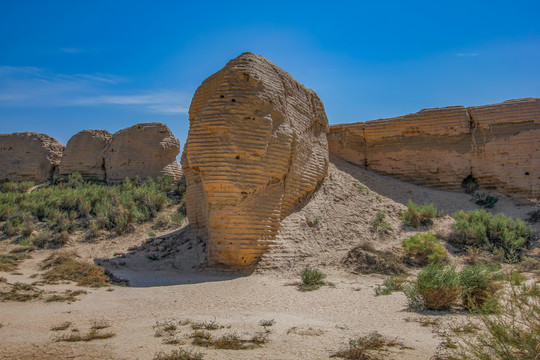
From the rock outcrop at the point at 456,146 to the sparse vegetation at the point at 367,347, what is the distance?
940cm

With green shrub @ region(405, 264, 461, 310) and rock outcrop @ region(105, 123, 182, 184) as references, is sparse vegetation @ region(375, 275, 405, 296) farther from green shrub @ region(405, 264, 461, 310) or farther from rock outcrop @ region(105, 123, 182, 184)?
rock outcrop @ region(105, 123, 182, 184)

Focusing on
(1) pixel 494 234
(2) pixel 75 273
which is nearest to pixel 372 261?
(1) pixel 494 234

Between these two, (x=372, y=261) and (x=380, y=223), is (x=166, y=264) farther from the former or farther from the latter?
(x=380, y=223)

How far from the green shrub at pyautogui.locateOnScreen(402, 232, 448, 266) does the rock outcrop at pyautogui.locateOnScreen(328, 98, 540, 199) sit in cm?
442

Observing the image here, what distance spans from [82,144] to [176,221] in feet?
26.9

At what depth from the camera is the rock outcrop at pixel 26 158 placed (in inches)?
746

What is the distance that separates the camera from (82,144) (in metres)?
18.6

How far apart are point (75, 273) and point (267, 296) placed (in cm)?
391

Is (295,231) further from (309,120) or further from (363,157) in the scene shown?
(363,157)

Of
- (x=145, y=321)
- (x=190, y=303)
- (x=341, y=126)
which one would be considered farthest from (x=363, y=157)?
(x=145, y=321)

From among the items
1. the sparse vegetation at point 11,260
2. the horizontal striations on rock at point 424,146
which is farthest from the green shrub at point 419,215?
the sparse vegetation at point 11,260

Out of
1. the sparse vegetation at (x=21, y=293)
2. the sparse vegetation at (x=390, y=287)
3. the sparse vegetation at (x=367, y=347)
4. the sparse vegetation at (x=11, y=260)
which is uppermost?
the sparse vegetation at (x=11, y=260)

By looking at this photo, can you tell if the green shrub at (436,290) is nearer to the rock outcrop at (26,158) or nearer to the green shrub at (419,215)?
the green shrub at (419,215)

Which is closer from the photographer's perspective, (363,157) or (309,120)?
(309,120)
